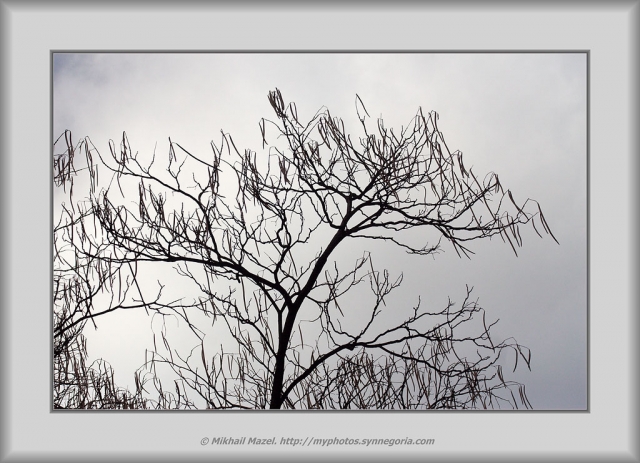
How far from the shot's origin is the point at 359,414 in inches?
69.0

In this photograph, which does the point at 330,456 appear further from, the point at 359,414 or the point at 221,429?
the point at 221,429

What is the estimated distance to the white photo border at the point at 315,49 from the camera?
1739mm

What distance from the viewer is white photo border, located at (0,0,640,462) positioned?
1739 mm

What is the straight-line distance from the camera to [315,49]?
1854 millimetres

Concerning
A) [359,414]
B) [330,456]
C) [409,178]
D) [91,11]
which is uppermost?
[91,11]

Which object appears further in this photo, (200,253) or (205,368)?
(200,253)

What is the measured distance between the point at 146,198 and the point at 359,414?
104 centimetres
